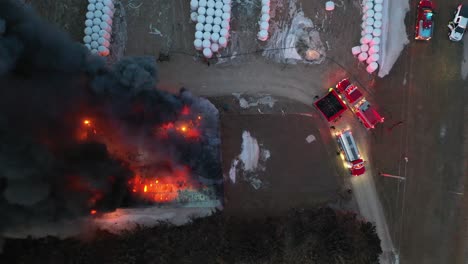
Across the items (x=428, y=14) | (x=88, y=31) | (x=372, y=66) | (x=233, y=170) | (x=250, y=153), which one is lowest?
(x=233, y=170)

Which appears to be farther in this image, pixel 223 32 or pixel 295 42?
pixel 295 42

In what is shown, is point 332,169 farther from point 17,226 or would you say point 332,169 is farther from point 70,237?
point 17,226

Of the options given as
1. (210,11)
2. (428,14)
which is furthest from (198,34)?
(428,14)

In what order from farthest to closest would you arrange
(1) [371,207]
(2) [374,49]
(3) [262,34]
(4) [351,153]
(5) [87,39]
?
(3) [262,34], (2) [374,49], (1) [371,207], (5) [87,39], (4) [351,153]

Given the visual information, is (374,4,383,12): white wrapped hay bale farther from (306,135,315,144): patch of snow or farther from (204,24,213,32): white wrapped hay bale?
(204,24,213,32): white wrapped hay bale

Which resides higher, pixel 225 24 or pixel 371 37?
pixel 225 24

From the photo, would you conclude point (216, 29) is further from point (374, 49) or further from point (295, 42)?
point (374, 49)

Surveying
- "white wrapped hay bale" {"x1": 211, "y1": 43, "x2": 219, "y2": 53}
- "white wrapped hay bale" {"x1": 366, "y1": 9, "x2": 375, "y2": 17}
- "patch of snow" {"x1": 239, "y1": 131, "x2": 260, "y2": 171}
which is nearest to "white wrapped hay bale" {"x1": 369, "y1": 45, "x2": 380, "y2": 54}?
"white wrapped hay bale" {"x1": 366, "y1": 9, "x2": 375, "y2": 17}
